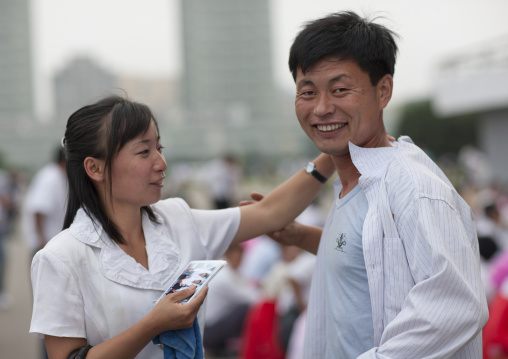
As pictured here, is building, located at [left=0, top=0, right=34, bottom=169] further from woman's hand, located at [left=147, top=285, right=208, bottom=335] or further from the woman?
woman's hand, located at [left=147, top=285, right=208, bottom=335]

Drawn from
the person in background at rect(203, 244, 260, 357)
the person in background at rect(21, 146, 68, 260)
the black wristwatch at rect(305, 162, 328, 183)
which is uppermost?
the black wristwatch at rect(305, 162, 328, 183)

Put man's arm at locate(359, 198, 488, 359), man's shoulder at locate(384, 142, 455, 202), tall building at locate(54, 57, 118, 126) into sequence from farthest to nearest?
1. tall building at locate(54, 57, 118, 126)
2. man's shoulder at locate(384, 142, 455, 202)
3. man's arm at locate(359, 198, 488, 359)

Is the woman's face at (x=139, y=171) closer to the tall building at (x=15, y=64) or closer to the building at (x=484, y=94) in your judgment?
the building at (x=484, y=94)

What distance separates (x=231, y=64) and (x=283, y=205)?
94.5 meters

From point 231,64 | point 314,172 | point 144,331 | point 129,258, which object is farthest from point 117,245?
point 231,64

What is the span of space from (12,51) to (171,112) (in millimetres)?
30292

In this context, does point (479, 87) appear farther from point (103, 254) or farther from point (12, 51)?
point (12, 51)

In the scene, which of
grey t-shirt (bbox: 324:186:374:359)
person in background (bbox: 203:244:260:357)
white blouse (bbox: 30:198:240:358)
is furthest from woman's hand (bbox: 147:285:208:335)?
person in background (bbox: 203:244:260:357)

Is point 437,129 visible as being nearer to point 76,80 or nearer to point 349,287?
point 349,287

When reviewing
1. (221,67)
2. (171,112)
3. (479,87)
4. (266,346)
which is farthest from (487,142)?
(221,67)

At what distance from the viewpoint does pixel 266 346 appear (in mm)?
4895

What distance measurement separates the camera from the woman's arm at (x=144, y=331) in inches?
77.8

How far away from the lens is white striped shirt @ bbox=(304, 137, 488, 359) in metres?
1.71

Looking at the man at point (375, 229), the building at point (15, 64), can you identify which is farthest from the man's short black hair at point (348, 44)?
the building at point (15, 64)
